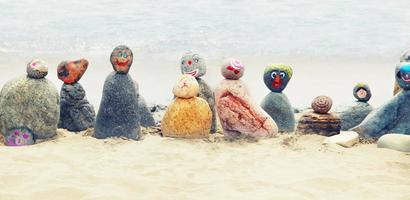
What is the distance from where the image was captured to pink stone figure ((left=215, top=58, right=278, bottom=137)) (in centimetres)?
633

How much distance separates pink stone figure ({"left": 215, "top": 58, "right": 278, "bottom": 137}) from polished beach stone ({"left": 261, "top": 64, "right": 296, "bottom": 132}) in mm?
437

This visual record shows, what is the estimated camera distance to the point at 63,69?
6.47 meters

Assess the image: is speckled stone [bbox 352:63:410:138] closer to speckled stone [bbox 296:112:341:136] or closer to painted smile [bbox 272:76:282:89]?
speckled stone [bbox 296:112:341:136]

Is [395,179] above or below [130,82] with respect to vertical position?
below

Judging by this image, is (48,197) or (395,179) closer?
(48,197)

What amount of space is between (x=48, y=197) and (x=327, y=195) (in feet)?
6.93

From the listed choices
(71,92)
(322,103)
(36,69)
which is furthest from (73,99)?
(322,103)

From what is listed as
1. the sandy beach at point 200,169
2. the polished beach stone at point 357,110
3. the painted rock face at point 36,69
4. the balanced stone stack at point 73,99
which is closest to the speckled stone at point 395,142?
the sandy beach at point 200,169

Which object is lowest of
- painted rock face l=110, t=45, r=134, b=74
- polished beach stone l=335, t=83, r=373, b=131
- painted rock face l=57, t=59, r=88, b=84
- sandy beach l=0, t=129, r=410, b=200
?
sandy beach l=0, t=129, r=410, b=200

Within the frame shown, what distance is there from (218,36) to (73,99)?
463 inches

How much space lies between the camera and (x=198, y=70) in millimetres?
6496

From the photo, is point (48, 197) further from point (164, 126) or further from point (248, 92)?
point (248, 92)

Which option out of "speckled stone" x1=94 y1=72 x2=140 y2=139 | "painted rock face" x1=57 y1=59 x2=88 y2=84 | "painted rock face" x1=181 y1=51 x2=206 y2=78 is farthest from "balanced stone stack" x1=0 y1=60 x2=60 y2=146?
"painted rock face" x1=181 y1=51 x2=206 y2=78

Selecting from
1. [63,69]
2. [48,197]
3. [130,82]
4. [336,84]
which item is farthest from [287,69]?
[336,84]
